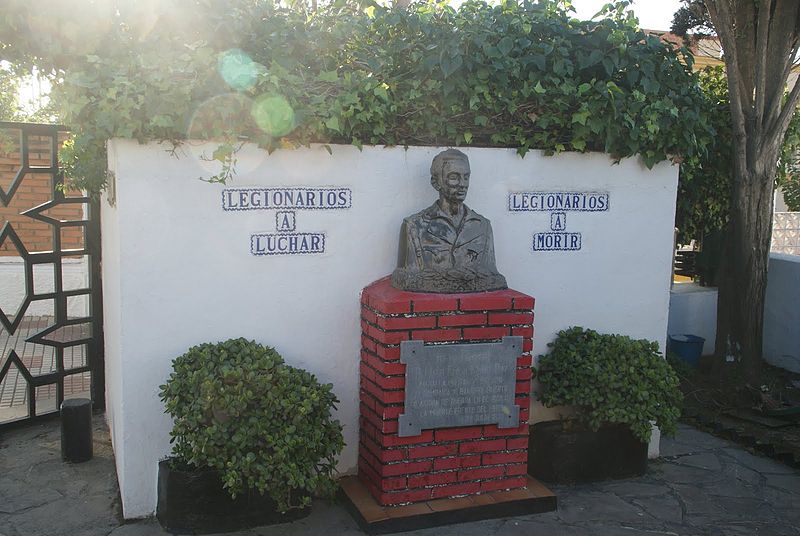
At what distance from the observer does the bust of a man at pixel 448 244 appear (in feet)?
15.4

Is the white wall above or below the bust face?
below

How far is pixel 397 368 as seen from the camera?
4.52 m

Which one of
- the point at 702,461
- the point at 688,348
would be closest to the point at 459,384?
the point at 702,461

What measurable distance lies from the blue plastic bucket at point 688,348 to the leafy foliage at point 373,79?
3.07m

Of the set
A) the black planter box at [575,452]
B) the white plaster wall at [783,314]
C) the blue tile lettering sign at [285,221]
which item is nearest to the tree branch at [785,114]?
the white plaster wall at [783,314]

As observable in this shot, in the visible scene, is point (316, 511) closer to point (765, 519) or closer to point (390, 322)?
point (390, 322)

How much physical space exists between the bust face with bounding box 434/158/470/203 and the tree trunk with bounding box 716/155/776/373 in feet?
12.5

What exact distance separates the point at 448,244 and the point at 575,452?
1701 millimetres

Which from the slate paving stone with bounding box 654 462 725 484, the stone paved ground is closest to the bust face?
the stone paved ground

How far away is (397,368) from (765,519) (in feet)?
8.05

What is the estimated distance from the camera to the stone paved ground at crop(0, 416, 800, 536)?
452cm

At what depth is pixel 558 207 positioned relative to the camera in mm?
5383

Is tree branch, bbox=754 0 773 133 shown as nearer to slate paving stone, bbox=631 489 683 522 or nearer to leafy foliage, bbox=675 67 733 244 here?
leafy foliage, bbox=675 67 733 244

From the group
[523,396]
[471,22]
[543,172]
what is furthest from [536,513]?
[471,22]
